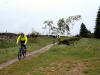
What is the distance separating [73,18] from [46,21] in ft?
44.6

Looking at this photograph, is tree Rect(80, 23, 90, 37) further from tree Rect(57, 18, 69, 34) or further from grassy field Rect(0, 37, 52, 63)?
grassy field Rect(0, 37, 52, 63)

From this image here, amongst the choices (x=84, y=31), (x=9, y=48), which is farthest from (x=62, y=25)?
(x=9, y=48)

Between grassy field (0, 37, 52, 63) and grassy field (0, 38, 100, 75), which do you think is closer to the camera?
grassy field (0, 38, 100, 75)

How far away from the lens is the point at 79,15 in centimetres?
7238

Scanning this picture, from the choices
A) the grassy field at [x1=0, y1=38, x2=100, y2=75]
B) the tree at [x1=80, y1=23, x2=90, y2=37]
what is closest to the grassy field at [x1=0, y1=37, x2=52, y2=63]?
the grassy field at [x1=0, y1=38, x2=100, y2=75]

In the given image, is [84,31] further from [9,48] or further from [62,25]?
[9,48]

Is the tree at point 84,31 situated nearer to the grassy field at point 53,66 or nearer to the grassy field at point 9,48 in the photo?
the grassy field at point 9,48

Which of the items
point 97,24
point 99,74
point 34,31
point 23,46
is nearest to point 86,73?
point 99,74

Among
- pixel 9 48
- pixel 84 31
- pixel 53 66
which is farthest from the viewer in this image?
pixel 84 31

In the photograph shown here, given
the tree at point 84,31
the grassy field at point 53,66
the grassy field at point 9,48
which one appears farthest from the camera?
the tree at point 84,31

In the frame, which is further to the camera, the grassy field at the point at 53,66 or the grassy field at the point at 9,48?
the grassy field at the point at 9,48

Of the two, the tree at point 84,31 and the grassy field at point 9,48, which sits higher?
the tree at point 84,31

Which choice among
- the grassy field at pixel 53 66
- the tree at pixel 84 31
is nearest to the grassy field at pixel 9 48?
the grassy field at pixel 53 66

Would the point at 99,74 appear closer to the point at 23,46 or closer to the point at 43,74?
the point at 43,74
